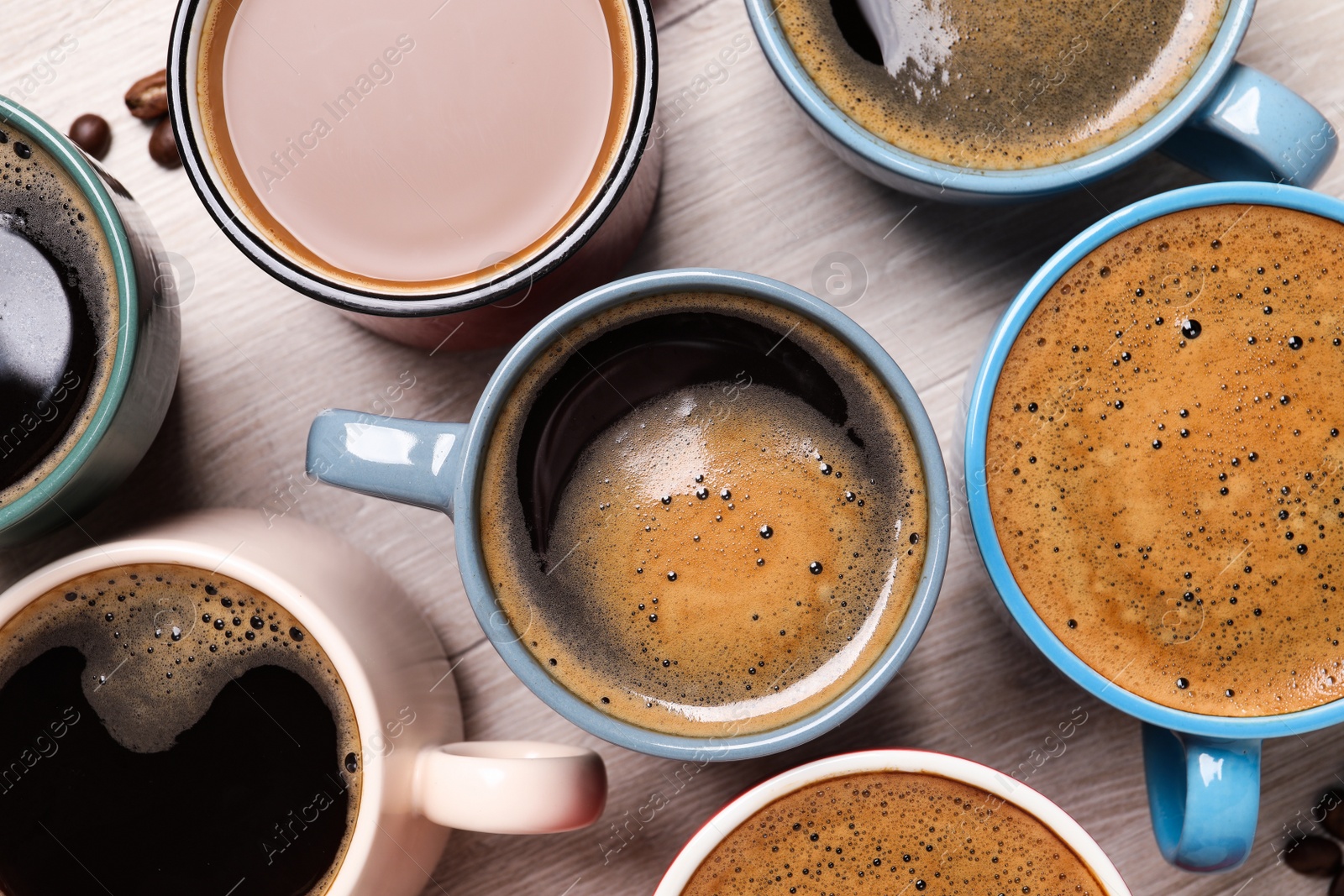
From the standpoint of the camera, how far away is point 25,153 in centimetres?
91

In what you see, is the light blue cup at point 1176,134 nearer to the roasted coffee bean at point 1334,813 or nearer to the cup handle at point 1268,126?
the cup handle at point 1268,126

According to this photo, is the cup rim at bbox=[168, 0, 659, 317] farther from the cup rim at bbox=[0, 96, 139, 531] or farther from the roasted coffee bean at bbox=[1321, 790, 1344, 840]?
the roasted coffee bean at bbox=[1321, 790, 1344, 840]

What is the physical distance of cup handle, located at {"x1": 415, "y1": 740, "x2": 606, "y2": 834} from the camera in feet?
2.67

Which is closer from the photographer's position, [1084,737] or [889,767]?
[889,767]

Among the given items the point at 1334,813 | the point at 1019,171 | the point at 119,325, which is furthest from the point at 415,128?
the point at 1334,813

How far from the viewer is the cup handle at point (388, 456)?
31.2 inches

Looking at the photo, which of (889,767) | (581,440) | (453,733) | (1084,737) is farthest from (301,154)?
(1084,737)

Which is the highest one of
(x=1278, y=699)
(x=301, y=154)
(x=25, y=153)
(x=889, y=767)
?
(x=25, y=153)

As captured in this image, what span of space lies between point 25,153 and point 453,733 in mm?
648

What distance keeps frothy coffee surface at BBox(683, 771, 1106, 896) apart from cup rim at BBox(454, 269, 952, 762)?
0.11 metres

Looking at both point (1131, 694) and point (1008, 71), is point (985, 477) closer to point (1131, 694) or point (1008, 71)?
point (1131, 694)

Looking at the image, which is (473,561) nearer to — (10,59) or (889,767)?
(889,767)

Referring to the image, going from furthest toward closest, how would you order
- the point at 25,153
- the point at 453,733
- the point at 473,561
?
the point at 453,733
the point at 25,153
the point at 473,561

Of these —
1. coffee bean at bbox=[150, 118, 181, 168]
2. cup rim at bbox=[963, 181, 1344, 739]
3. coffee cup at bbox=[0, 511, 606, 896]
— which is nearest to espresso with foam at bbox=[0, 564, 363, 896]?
coffee cup at bbox=[0, 511, 606, 896]
